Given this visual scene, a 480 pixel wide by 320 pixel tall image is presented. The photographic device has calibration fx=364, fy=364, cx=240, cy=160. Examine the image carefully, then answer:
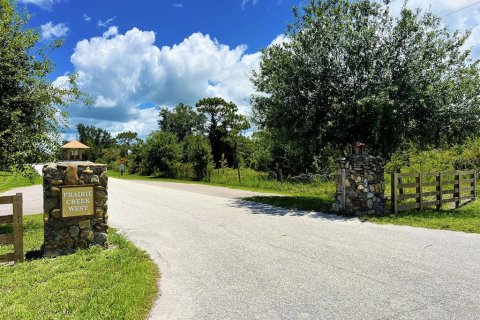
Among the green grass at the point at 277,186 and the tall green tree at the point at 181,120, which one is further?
the tall green tree at the point at 181,120

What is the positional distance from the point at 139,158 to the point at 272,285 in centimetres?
4377

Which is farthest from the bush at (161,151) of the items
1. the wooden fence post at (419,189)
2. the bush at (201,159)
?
the wooden fence post at (419,189)

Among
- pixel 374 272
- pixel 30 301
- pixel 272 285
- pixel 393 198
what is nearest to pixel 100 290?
pixel 30 301

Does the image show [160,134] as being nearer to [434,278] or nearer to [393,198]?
[393,198]

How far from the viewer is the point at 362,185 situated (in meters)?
10.8

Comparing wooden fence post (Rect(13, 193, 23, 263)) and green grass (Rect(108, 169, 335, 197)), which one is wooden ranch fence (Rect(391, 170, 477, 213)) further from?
wooden fence post (Rect(13, 193, 23, 263))

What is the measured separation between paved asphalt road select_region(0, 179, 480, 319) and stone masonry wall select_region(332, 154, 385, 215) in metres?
1.37

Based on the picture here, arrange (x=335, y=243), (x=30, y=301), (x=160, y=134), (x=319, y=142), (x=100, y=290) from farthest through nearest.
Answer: (x=160, y=134)
(x=319, y=142)
(x=335, y=243)
(x=100, y=290)
(x=30, y=301)

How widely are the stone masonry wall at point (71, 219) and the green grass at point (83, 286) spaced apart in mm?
332

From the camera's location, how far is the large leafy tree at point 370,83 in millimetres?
12125

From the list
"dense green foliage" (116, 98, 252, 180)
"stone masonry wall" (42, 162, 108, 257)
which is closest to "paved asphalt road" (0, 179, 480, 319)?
"stone masonry wall" (42, 162, 108, 257)

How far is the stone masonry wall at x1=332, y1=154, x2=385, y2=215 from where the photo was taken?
1080 centimetres

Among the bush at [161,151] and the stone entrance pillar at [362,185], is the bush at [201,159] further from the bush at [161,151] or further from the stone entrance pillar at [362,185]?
the stone entrance pillar at [362,185]

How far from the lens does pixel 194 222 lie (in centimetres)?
973
